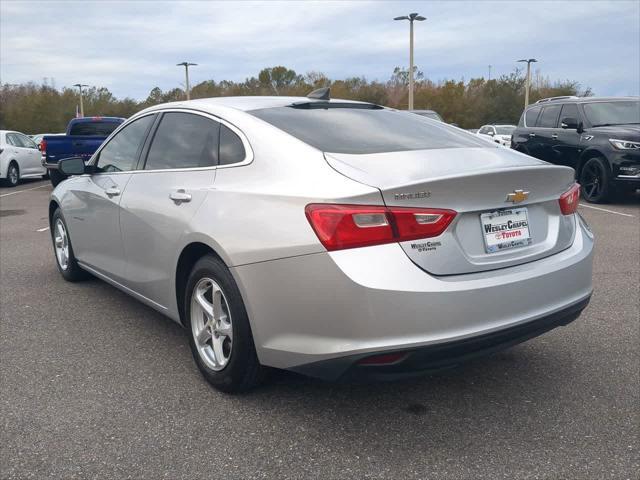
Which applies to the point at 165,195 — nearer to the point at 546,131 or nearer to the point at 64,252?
the point at 64,252

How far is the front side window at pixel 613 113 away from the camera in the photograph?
37.3 ft

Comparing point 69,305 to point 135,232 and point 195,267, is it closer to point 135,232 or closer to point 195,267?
point 135,232

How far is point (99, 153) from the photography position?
4984mm

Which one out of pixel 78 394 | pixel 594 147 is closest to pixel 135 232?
pixel 78 394

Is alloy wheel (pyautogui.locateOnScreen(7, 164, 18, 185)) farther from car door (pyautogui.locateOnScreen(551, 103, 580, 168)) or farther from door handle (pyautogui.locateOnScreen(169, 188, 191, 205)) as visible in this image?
door handle (pyautogui.locateOnScreen(169, 188, 191, 205))

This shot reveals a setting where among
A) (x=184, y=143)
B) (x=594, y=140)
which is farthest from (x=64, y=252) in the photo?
(x=594, y=140)

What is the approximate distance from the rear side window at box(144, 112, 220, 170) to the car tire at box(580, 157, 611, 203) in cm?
890

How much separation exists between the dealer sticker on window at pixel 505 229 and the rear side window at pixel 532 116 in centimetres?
1095

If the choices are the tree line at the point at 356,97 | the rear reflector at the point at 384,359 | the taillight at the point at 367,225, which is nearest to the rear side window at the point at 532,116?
the taillight at the point at 367,225

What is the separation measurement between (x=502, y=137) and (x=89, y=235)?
82.1 feet

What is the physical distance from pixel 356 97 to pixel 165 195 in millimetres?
59106

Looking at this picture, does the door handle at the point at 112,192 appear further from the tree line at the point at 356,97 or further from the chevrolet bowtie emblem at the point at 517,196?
the tree line at the point at 356,97

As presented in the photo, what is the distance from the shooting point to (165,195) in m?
3.69

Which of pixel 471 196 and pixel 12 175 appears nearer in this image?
pixel 471 196
